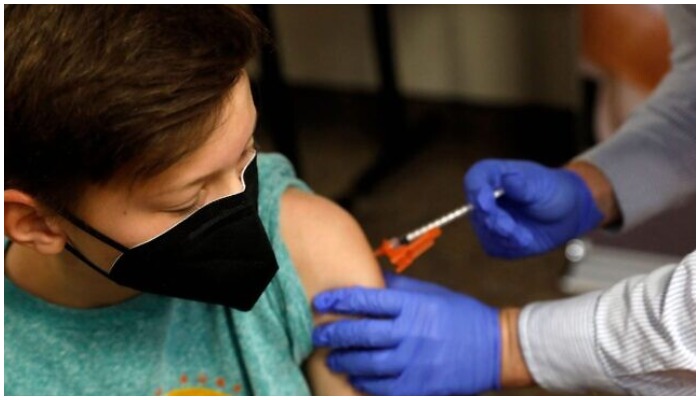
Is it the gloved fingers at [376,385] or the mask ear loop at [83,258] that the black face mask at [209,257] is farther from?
the gloved fingers at [376,385]

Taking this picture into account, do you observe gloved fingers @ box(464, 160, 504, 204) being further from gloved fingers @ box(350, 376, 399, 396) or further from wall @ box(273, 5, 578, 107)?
wall @ box(273, 5, 578, 107)

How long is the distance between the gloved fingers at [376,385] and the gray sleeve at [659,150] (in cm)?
52

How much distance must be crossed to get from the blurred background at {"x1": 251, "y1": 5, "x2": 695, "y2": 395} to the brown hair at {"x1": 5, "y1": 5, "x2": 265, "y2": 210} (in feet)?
3.42

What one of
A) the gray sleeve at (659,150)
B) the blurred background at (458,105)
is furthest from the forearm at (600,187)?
the blurred background at (458,105)

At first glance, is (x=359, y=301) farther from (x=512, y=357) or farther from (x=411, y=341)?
(x=512, y=357)

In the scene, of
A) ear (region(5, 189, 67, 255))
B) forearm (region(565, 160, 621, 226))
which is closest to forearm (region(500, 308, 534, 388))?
forearm (region(565, 160, 621, 226))

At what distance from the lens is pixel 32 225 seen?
3.20ft

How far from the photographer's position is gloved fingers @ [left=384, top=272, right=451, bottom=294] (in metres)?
1.24

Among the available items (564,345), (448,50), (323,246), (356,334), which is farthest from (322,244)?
(448,50)

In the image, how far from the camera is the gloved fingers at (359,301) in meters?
1.11

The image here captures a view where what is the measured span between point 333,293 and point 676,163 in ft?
2.09

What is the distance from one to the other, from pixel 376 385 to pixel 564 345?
0.24 metres

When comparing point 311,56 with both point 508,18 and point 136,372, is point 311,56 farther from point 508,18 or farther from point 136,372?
point 136,372

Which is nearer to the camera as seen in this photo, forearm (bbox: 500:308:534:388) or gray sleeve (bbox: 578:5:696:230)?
forearm (bbox: 500:308:534:388)
